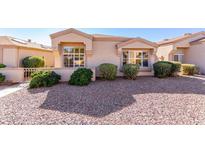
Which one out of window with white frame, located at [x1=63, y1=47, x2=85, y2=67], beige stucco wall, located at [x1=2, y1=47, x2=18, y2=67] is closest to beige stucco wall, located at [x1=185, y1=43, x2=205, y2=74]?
window with white frame, located at [x1=63, y1=47, x2=85, y2=67]

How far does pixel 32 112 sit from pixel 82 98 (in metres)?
2.40

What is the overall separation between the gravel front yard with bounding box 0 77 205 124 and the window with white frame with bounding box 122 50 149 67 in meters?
6.98

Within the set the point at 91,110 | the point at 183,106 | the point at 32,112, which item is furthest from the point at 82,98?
the point at 183,106

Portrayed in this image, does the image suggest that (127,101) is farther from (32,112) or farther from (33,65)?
Answer: (33,65)

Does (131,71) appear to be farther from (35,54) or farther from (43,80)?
(35,54)

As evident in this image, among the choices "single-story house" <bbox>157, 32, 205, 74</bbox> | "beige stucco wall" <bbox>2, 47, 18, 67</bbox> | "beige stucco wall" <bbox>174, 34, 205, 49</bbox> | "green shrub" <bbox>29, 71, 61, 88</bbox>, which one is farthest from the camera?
"beige stucco wall" <bbox>174, 34, 205, 49</bbox>

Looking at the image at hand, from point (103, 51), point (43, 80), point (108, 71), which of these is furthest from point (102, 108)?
point (103, 51)

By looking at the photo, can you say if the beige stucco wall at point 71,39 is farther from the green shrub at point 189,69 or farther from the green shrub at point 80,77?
the green shrub at point 189,69

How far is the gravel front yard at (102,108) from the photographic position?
5.05m

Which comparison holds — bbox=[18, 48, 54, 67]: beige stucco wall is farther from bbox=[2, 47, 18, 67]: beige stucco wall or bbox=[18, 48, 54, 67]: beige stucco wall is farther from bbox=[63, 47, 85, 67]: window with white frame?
bbox=[63, 47, 85, 67]: window with white frame

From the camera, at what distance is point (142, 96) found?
7.94 metres

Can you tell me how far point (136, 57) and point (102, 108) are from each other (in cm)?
991

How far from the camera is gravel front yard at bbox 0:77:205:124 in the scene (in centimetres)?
505

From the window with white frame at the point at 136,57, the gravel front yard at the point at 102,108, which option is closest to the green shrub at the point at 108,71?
the window with white frame at the point at 136,57
